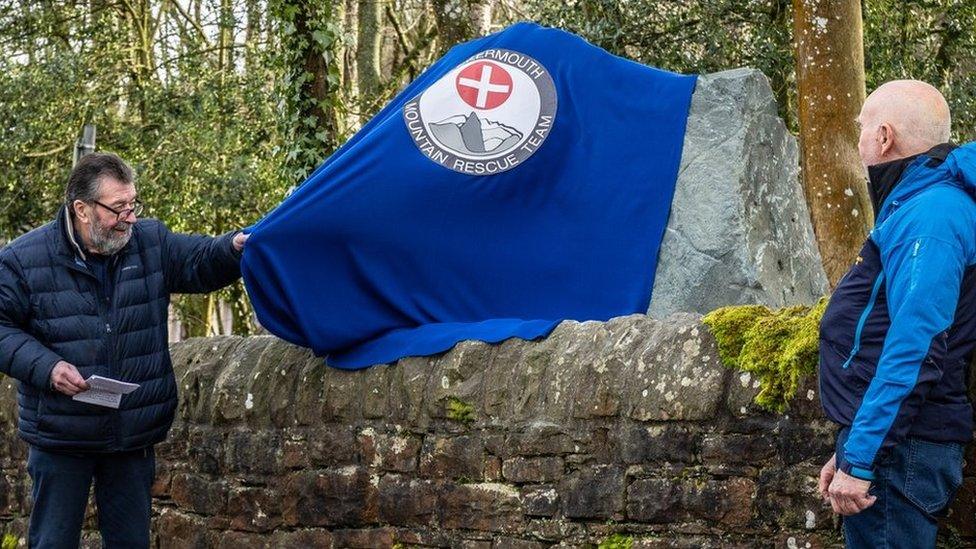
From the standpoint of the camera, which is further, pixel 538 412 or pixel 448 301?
pixel 448 301

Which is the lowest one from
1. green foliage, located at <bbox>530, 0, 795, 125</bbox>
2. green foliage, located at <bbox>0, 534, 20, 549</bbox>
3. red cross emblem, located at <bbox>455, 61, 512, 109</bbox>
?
green foliage, located at <bbox>0, 534, 20, 549</bbox>

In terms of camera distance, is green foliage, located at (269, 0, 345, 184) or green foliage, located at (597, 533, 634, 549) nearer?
green foliage, located at (597, 533, 634, 549)

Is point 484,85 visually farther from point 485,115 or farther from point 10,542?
point 10,542

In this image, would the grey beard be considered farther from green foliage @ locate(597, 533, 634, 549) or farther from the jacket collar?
the jacket collar

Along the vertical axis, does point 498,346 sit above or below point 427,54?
below

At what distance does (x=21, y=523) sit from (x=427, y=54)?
14171mm

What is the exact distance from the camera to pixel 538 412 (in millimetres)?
5672

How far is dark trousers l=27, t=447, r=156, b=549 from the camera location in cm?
570

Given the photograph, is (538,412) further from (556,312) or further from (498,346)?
(556,312)

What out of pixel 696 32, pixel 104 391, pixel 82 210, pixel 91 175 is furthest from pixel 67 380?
pixel 696 32

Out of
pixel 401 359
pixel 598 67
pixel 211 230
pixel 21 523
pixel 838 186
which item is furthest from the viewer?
pixel 211 230

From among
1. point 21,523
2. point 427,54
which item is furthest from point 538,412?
point 427,54

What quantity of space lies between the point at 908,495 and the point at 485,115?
3537mm

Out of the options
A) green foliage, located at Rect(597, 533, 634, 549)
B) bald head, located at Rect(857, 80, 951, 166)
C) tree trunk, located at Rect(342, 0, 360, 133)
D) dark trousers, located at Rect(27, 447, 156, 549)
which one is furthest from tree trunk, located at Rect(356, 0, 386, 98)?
bald head, located at Rect(857, 80, 951, 166)
